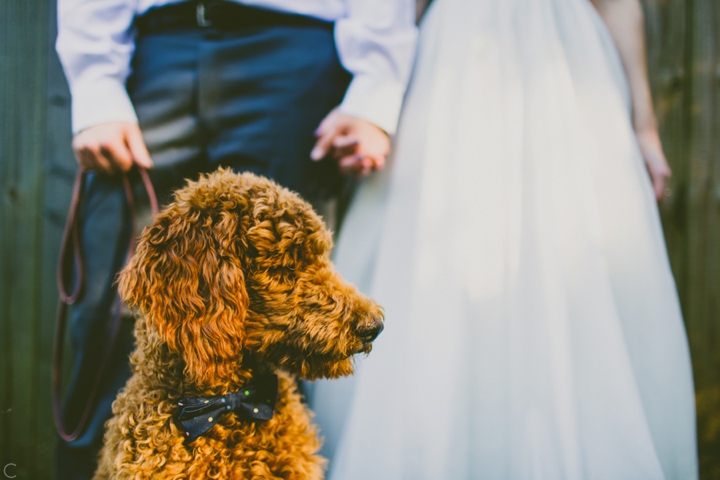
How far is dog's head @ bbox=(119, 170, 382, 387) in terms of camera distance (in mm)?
1084

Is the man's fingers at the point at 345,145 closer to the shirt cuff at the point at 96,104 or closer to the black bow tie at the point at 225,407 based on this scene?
the shirt cuff at the point at 96,104

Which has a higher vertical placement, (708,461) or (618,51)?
(618,51)

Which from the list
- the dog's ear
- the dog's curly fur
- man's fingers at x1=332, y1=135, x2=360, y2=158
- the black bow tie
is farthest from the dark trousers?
the black bow tie

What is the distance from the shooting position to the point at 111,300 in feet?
5.11

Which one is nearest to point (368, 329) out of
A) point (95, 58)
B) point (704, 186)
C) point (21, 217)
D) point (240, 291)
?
point (240, 291)

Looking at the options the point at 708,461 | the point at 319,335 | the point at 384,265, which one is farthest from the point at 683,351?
the point at 319,335

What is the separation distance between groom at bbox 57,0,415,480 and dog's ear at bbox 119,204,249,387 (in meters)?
0.46

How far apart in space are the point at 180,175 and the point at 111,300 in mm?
563

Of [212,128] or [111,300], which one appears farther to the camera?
[111,300]

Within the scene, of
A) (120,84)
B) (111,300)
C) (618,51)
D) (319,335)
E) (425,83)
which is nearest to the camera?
(319,335)

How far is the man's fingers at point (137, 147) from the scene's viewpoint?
4.60 ft

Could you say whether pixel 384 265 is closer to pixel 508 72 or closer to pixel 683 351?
pixel 508 72

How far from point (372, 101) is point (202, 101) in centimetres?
62

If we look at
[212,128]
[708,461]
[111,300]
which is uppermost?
[212,128]
